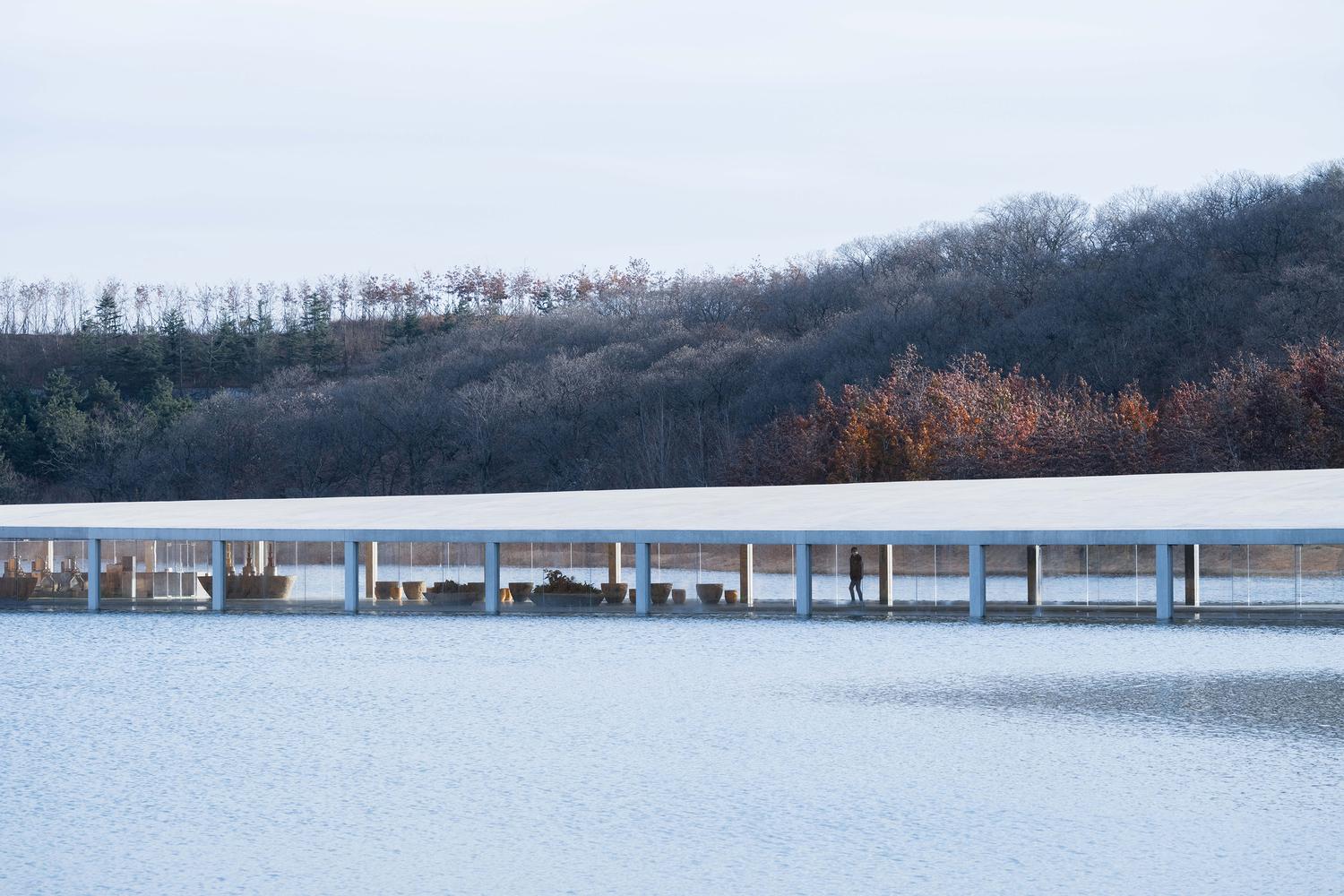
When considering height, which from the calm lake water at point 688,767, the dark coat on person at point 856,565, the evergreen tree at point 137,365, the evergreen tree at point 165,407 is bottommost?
the calm lake water at point 688,767

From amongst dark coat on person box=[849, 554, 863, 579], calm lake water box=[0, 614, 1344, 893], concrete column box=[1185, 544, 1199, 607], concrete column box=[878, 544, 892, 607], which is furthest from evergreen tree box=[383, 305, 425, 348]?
concrete column box=[1185, 544, 1199, 607]

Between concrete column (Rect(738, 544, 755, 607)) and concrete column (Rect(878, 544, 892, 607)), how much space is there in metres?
2.22

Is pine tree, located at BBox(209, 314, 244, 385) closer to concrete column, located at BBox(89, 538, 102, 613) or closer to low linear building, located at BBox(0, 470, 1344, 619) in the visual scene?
low linear building, located at BBox(0, 470, 1344, 619)

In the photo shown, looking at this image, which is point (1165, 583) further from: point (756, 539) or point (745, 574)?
point (745, 574)

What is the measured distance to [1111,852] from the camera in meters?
12.6

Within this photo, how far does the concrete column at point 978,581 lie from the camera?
90.5 ft

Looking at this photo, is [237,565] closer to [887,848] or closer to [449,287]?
[887,848]

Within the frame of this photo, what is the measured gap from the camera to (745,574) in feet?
95.9

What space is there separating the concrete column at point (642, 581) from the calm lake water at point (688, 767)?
13.2ft

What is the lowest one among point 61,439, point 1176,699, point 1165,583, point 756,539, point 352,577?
point 1176,699

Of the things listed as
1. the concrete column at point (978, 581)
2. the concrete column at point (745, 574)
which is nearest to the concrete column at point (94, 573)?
the concrete column at point (745, 574)

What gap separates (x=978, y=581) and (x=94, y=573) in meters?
17.0

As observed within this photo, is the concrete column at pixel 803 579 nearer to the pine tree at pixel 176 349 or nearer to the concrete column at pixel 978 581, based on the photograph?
the concrete column at pixel 978 581

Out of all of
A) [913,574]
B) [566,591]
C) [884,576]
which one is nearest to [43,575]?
[566,591]
